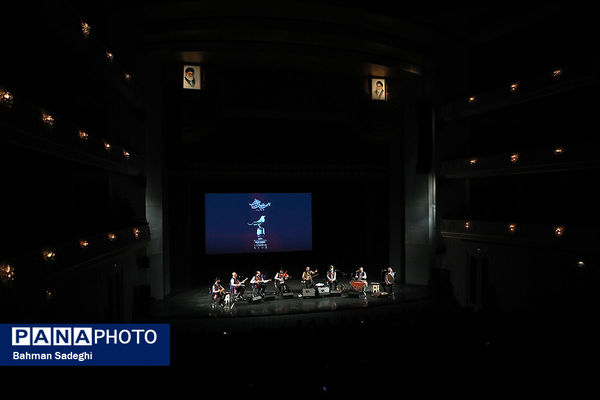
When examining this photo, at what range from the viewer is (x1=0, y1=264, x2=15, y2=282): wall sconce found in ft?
24.8

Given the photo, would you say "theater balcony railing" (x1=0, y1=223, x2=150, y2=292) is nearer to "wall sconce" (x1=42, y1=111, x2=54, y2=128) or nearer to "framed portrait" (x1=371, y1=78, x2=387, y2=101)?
"wall sconce" (x1=42, y1=111, x2=54, y2=128)

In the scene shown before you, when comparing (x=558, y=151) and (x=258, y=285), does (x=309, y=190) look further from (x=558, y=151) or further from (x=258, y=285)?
(x=558, y=151)

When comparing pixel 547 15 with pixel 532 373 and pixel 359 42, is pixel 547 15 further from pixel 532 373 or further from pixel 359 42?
pixel 532 373

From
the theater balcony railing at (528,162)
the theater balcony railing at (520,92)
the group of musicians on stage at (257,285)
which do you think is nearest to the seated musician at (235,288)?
the group of musicians on stage at (257,285)

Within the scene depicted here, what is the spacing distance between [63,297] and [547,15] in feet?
72.8

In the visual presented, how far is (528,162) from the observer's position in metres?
17.3

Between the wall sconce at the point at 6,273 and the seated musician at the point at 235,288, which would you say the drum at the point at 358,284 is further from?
the wall sconce at the point at 6,273

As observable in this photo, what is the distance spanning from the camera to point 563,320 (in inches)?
436

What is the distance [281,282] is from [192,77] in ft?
36.6

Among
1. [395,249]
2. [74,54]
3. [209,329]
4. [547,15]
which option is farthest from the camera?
[395,249]

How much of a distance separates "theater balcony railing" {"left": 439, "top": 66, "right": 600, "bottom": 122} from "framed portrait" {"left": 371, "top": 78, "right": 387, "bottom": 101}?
3298 millimetres

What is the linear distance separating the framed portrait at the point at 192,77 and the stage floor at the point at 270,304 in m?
10.4

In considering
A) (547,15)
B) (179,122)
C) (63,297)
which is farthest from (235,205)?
(547,15)

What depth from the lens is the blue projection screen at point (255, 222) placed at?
21.6m
